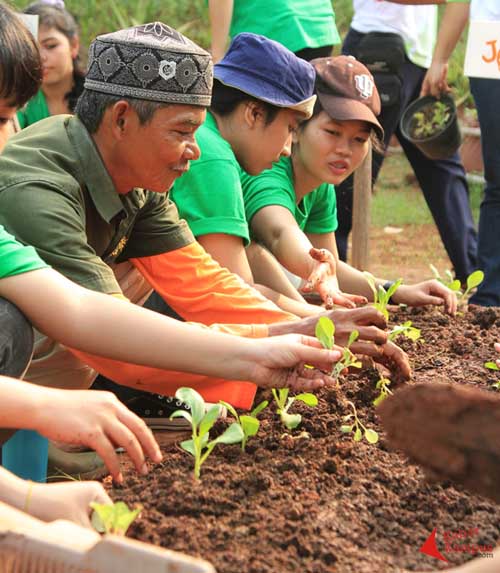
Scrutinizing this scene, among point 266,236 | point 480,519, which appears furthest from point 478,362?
point 480,519

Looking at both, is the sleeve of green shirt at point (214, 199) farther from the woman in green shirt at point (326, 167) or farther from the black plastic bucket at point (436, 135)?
the black plastic bucket at point (436, 135)

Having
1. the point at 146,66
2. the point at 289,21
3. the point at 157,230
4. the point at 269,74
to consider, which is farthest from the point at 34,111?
the point at 146,66

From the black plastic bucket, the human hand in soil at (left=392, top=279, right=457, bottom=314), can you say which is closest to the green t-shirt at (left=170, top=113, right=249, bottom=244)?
the human hand in soil at (left=392, top=279, right=457, bottom=314)

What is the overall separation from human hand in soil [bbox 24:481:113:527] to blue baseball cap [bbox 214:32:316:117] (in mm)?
1853

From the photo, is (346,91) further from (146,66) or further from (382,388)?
(382,388)

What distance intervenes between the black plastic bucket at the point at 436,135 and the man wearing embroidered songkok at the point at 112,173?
2.48m

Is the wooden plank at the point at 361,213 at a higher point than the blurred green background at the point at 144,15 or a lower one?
higher

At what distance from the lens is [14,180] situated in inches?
91.4

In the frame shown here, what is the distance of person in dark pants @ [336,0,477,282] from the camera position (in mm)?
5266

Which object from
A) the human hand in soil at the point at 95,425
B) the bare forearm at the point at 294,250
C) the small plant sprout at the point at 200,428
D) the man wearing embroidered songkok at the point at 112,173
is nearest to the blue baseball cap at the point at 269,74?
the bare forearm at the point at 294,250

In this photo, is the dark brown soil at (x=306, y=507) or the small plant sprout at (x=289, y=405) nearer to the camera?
the dark brown soil at (x=306, y=507)

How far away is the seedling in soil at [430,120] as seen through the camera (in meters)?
4.97

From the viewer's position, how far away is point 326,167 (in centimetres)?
365

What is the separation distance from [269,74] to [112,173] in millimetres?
898
